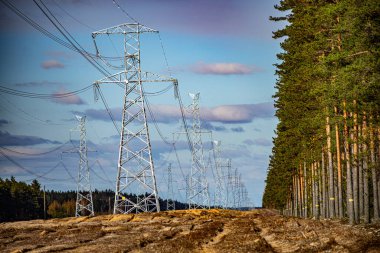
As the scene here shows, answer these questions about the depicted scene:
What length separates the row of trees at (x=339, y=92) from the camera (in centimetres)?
2475

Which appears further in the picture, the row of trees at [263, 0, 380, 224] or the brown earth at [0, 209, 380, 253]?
the row of trees at [263, 0, 380, 224]

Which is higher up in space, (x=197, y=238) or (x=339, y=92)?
(x=339, y=92)

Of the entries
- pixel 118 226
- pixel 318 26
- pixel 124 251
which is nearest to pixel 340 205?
pixel 318 26

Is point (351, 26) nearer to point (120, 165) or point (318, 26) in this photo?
point (318, 26)

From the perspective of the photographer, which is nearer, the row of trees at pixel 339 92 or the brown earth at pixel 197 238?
the brown earth at pixel 197 238

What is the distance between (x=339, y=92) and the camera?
91.8 feet

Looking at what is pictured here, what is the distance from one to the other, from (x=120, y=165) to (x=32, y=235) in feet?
35.2

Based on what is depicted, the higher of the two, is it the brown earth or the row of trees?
the row of trees

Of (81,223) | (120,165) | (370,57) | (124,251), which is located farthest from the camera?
(120,165)

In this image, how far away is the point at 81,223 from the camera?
31453 mm

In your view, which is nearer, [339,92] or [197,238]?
[197,238]

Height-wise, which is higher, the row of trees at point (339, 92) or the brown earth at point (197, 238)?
the row of trees at point (339, 92)

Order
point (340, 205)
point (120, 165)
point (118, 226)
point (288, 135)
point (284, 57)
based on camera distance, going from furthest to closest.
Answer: point (288, 135)
point (284, 57)
point (340, 205)
point (120, 165)
point (118, 226)

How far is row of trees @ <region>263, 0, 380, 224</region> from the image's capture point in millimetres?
24750
